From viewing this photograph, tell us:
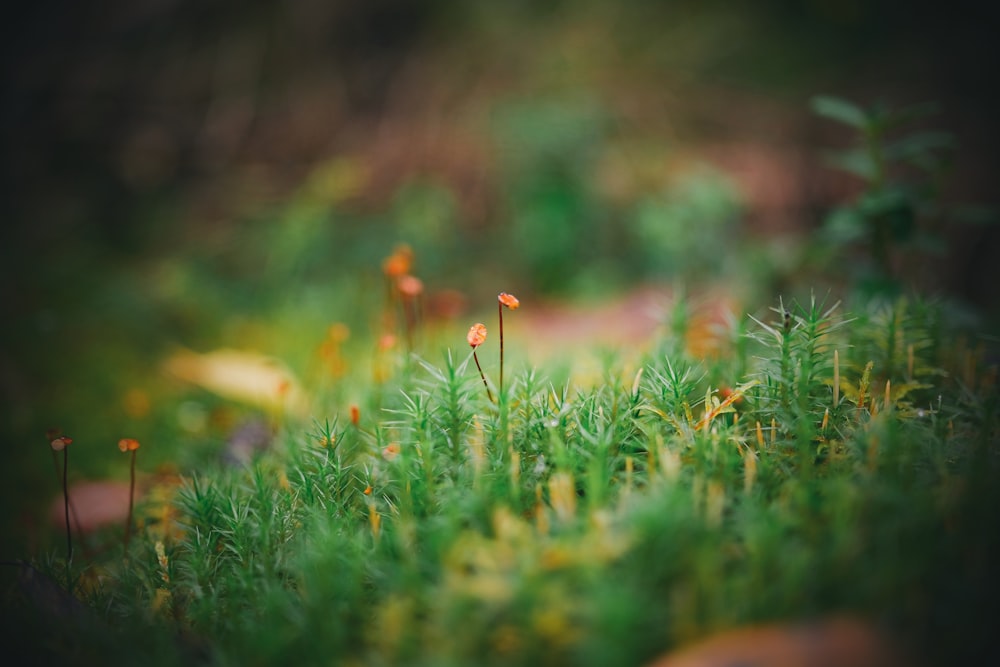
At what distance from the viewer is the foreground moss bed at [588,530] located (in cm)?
114

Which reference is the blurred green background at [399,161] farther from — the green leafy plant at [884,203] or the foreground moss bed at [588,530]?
the foreground moss bed at [588,530]

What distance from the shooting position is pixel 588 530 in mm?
1291

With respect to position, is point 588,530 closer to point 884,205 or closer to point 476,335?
point 476,335

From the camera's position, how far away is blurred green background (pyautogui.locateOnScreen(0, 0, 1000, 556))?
4477 mm

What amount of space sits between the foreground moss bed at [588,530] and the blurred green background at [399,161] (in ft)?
6.14

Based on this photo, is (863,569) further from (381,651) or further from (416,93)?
(416,93)

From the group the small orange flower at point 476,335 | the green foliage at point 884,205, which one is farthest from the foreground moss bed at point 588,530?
the green foliage at point 884,205

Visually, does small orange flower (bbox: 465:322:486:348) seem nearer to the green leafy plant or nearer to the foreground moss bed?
the foreground moss bed

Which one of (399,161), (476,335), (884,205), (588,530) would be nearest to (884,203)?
(884,205)

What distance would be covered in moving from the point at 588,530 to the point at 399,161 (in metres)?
5.75

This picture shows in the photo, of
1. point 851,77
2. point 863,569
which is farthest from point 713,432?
point 851,77

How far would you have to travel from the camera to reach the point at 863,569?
1150mm

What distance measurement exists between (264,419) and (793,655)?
2904mm

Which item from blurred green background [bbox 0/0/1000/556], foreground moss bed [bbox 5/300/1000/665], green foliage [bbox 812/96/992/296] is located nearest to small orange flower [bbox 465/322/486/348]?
foreground moss bed [bbox 5/300/1000/665]
